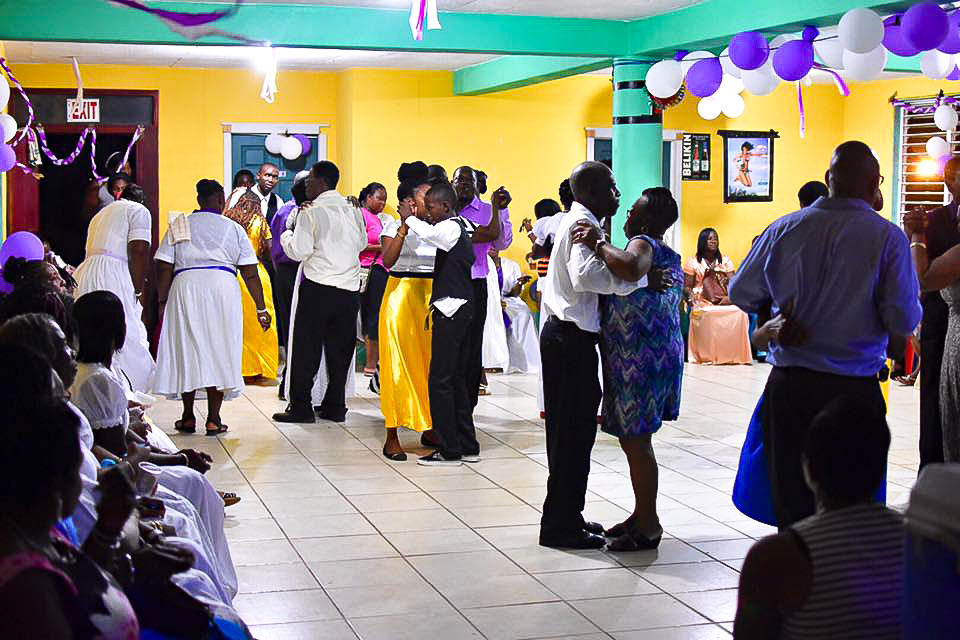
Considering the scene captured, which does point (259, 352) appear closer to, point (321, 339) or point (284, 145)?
point (321, 339)

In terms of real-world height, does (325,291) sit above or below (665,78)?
below

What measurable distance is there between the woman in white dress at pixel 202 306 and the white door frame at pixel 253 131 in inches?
210

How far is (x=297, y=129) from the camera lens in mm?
13211

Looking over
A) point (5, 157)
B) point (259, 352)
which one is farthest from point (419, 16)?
point (259, 352)

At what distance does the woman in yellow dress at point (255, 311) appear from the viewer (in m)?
9.84

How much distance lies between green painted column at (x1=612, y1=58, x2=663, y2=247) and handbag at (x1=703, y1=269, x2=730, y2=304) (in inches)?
117

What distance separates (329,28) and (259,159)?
14.4 feet

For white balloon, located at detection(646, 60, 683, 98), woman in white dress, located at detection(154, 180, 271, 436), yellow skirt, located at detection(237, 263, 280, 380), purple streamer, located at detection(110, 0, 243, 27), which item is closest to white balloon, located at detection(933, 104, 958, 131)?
white balloon, located at detection(646, 60, 683, 98)

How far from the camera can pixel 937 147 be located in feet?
40.7

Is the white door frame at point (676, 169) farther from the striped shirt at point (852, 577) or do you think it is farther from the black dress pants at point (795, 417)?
the striped shirt at point (852, 577)

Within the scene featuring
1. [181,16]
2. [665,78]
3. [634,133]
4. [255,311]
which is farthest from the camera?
[255,311]

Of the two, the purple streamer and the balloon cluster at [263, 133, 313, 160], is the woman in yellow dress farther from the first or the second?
the purple streamer

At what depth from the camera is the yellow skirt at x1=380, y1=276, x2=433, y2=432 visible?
23.0 feet

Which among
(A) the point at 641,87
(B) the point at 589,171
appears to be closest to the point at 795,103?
(A) the point at 641,87
